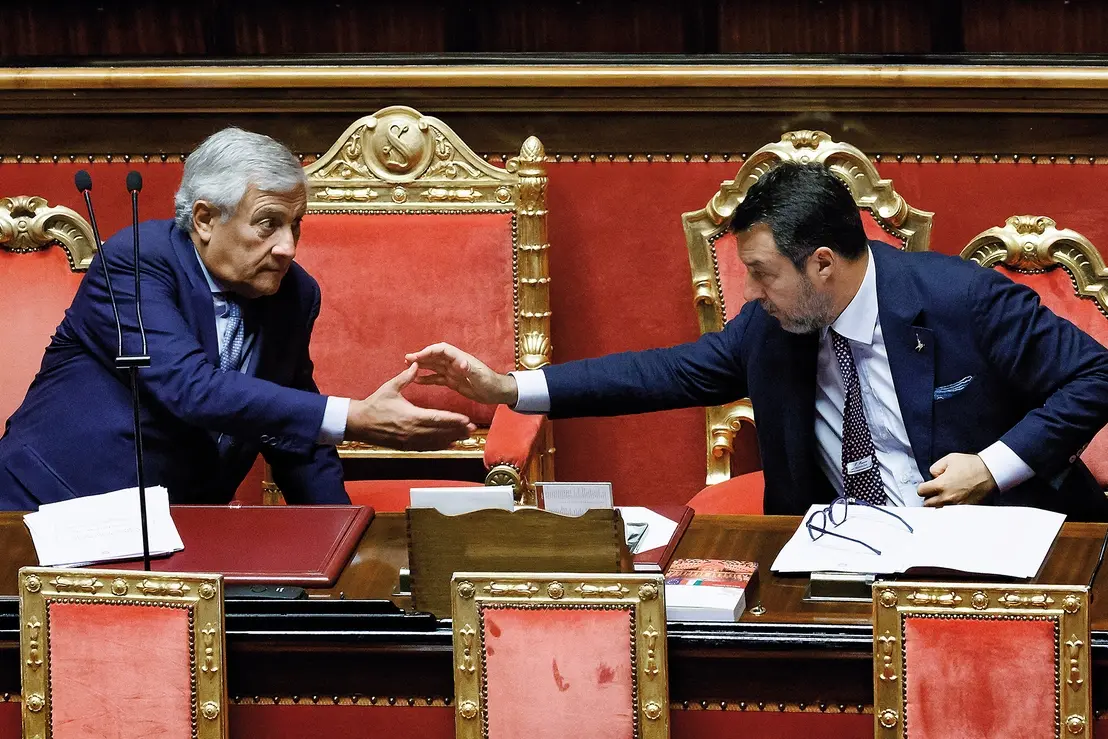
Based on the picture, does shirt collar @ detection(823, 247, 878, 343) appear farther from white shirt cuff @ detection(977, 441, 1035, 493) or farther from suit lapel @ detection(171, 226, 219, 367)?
suit lapel @ detection(171, 226, 219, 367)

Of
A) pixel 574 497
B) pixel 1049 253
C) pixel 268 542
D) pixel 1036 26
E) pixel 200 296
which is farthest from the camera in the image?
pixel 1036 26

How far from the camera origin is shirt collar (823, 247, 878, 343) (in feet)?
8.21

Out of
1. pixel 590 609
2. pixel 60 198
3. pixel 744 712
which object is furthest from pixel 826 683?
pixel 60 198

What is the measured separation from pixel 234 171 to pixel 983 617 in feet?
4.63

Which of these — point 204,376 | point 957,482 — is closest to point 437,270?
point 204,376

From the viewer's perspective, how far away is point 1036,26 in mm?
3779

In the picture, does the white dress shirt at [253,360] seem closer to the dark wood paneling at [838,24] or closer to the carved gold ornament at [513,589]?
the carved gold ornament at [513,589]

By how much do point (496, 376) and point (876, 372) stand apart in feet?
2.09

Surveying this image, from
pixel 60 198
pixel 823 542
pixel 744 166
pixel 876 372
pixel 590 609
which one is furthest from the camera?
pixel 60 198

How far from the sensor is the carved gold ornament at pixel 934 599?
1.73 meters

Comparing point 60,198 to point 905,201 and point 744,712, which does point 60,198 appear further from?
point 744,712

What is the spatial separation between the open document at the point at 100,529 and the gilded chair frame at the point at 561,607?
0.50m

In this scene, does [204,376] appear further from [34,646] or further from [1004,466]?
[1004,466]

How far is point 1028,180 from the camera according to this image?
11.1 ft
